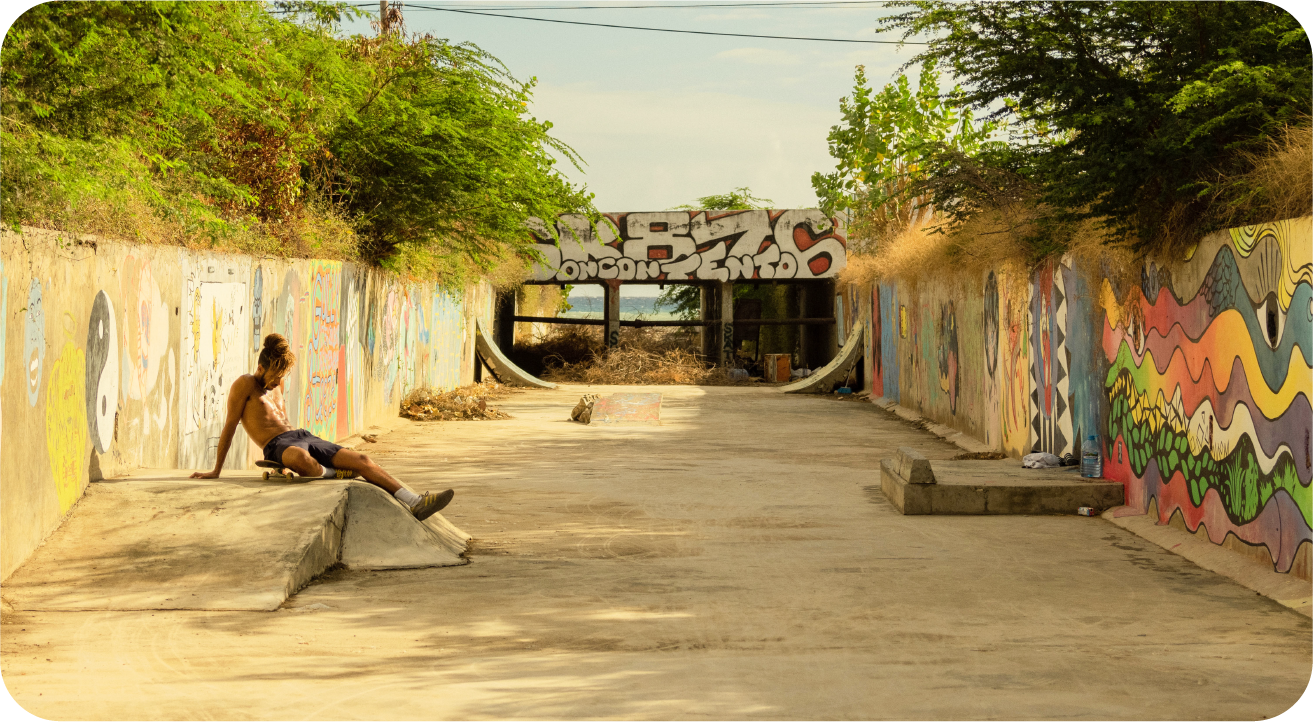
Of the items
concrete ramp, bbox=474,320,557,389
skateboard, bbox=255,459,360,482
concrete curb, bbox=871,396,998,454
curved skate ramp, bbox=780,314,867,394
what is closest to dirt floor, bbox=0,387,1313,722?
skateboard, bbox=255,459,360,482

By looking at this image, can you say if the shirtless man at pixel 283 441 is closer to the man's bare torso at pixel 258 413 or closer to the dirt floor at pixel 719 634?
the man's bare torso at pixel 258 413

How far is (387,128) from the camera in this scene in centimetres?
1548

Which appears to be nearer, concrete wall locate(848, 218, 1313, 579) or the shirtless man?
concrete wall locate(848, 218, 1313, 579)

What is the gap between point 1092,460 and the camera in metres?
9.45

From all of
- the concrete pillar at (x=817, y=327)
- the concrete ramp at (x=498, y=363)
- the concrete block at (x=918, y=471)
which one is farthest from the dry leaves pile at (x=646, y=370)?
the concrete block at (x=918, y=471)

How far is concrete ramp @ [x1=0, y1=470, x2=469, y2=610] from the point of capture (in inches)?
228

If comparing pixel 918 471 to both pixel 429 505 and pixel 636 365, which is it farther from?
pixel 636 365

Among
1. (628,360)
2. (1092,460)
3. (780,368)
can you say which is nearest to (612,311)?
(628,360)

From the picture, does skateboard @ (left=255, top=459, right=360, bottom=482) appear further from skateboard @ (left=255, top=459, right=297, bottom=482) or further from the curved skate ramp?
the curved skate ramp

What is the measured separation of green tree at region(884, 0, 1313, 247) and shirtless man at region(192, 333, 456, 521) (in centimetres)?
522

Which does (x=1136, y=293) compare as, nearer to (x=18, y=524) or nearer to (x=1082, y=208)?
(x=1082, y=208)

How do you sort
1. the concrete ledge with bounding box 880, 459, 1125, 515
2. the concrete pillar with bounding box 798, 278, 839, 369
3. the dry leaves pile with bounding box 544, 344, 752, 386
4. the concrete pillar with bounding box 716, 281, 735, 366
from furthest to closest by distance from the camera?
the concrete pillar with bounding box 798, 278, 839, 369, the concrete pillar with bounding box 716, 281, 735, 366, the dry leaves pile with bounding box 544, 344, 752, 386, the concrete ledge with bounding box 880, 459, 1125, 515

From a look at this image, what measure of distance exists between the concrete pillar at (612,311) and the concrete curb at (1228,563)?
70.3ft

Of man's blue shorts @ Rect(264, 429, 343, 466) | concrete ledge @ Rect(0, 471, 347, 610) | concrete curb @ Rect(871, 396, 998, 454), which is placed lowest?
concrete curb @ Rect(871, 396, 998, 454)
